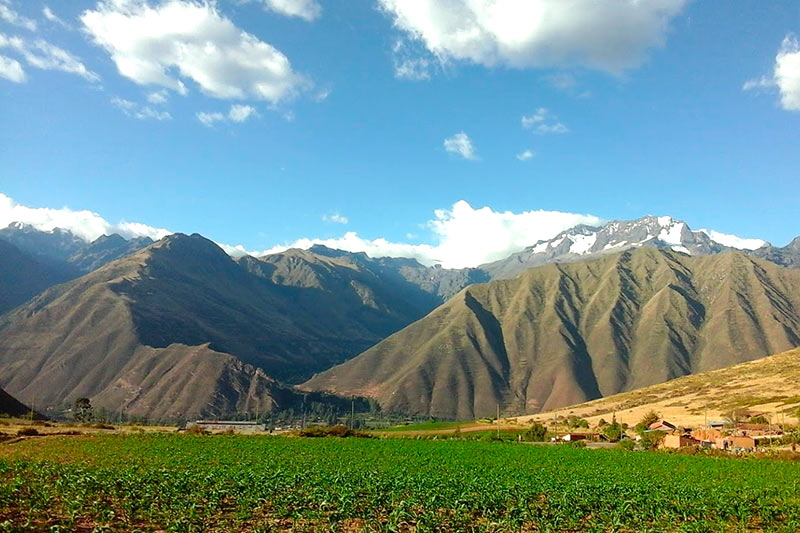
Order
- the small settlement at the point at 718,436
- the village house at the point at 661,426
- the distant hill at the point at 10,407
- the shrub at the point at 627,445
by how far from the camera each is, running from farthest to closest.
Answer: the distant hill at the point at 10,407, the village house at the point at 661,426, the shrub at the point at 627,445, the small settlement at the point at 718,436

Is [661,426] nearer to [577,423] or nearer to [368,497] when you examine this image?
[577,423]

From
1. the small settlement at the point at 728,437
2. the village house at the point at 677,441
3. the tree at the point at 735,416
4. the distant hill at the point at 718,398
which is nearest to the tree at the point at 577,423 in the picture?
the distant hill at the point at 718,398

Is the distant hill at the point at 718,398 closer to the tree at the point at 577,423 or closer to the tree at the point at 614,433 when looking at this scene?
the tree at the point at 577,423

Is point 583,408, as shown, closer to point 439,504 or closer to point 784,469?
point 784,469

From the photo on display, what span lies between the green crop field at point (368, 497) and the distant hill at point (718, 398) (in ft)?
245

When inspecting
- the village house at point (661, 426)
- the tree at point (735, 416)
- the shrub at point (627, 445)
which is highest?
the tree at point (735, 416)

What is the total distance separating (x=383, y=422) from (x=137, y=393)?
A: 278ft

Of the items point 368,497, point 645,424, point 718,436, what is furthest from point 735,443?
point 368,497

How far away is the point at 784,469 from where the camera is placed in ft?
166

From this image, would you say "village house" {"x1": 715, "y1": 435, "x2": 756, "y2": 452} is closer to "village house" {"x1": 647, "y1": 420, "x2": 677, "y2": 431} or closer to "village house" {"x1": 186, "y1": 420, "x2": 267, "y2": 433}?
"village house" {"x1": 647, "y1": 420, "x2": 677, "y2": 431}

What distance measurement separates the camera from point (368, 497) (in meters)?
27.9

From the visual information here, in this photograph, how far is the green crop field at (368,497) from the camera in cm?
2319

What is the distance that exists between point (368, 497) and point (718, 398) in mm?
126472

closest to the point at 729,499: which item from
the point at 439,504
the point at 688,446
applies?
the point at 439,504
